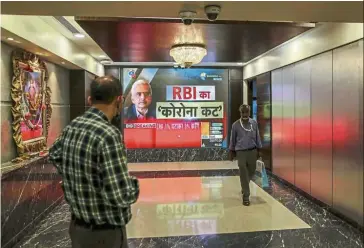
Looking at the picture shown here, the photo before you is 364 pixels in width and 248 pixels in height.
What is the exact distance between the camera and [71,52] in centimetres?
588

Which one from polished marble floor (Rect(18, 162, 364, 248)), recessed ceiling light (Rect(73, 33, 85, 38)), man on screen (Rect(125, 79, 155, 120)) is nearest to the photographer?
polished marble floor (Rect(18, 162, 364, 248))

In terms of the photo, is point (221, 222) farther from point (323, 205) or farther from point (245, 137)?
point (323, 205)

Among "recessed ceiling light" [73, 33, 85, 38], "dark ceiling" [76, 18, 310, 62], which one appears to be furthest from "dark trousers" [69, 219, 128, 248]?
"recessed ceiling light" [73, 33, 85, 38]

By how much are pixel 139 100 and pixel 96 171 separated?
767 centimetres

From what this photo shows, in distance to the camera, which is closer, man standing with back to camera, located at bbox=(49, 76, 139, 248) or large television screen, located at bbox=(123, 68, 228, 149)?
man standing with back to camera, located at bbox=(49, 76, 139, 248)

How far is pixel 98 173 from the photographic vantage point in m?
1.75

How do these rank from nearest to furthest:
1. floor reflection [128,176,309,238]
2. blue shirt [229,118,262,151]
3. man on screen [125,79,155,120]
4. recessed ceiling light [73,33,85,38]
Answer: floor reflection [128,176,309,238] < blue shirt [229,118,262,151] < recessed ceiling light [73,33,85,38] < man on screen [125,79,155,120]

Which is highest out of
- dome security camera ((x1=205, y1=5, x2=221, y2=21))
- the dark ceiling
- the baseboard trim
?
the dark ceiling

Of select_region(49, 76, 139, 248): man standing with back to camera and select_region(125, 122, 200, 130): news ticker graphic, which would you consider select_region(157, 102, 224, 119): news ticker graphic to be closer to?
select_region(125, 122, 200, 130): news ticker graphic

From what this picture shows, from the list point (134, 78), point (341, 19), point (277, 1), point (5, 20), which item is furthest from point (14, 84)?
point (134, 78)

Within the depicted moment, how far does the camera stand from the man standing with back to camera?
1.71 metres

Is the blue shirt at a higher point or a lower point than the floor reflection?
higher

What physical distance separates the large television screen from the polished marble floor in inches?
132

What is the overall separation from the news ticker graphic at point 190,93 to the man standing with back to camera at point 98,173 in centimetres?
750
